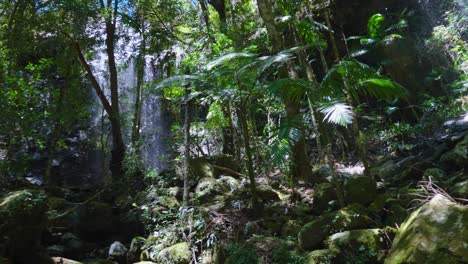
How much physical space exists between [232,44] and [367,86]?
14.0ft

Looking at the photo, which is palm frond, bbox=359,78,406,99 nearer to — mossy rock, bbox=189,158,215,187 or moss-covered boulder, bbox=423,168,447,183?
moss-covered boulder, bbox=423,168,447,183

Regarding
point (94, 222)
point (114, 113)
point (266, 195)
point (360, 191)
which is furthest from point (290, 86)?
point (114, 113)

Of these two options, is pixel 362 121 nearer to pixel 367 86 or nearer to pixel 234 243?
pixel 367 86

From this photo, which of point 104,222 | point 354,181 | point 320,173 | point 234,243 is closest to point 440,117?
point 320,173

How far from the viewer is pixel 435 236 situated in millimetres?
2674

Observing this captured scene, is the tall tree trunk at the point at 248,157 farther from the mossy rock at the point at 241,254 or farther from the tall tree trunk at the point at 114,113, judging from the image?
the tall tree trunk at the point at 114,113

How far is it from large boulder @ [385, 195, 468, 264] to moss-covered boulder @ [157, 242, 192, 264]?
7.74ft

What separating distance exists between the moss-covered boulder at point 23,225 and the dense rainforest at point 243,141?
2cm

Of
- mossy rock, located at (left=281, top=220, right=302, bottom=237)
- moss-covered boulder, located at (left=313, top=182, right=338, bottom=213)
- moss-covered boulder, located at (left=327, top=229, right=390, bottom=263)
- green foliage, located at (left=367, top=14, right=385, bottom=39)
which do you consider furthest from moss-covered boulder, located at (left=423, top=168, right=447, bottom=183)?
green foliage, located at (left=367, top=14, right=385, bottom=39)

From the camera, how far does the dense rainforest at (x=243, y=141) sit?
387 centimetres

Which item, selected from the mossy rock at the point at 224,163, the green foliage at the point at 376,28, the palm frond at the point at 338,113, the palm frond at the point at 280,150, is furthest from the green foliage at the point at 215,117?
the green foliage at the point at 376,28

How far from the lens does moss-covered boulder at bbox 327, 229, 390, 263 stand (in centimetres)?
333

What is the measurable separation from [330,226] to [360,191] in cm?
91

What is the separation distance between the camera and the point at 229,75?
4.66m
